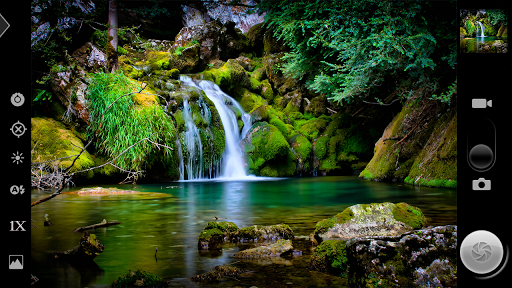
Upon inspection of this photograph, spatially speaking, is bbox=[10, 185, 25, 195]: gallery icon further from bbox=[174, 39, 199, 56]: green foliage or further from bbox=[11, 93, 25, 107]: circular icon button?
bbox=[174, 39, 199, 56]: green foliage

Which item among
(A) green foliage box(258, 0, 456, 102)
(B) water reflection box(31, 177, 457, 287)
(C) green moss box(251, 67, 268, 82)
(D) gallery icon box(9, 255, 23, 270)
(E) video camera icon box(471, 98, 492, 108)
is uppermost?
(C) green moss box(251, 67, 268, 82)

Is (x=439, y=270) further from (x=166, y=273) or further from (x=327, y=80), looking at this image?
(x=327, y=80)

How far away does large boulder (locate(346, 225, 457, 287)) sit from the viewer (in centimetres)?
222

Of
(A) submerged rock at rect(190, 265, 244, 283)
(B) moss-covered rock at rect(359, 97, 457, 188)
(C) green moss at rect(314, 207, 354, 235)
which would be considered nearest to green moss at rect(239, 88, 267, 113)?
(B) moss-covered rock at rect(359, 97, 457, 188)

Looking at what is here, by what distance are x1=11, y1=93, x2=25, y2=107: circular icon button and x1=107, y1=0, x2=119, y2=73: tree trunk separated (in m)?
10.7

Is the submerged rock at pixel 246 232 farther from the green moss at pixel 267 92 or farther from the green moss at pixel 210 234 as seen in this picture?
the green moss at pixel 267 92

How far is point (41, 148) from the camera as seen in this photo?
10.2 metres

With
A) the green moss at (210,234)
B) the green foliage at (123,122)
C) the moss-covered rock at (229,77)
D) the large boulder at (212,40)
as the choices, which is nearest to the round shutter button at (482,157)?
the green moss at (210,234)

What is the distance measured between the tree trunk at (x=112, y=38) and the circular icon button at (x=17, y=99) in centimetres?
1073

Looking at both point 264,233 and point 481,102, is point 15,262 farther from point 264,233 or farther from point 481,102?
point 264,233

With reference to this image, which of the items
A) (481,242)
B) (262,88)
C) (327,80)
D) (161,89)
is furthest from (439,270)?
(262,88)

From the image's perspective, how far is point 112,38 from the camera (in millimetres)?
11531

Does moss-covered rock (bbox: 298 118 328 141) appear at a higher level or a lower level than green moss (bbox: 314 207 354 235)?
higher

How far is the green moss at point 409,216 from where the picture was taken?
3877mm
